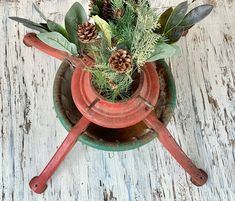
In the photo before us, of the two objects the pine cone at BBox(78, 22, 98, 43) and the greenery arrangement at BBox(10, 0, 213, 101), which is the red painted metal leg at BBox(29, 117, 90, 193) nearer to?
the greenery arrangement at BBox(10, 0, 213, 101)

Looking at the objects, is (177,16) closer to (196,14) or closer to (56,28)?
(196,14)

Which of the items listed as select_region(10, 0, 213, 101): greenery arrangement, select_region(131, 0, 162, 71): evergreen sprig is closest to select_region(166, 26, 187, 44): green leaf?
select_region(10, 0, 213, 101): greenery arrangement

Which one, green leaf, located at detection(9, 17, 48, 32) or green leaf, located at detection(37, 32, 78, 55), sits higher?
green leaf, located at detection(37, 32, 78, 55)

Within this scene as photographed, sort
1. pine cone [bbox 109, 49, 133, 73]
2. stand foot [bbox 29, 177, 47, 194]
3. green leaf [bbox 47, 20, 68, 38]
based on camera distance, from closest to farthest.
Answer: pine cone [bbox 109, 49, 133, 73] < green leaf [bbox 47, 20, 68, 38] < stand foot [bbox 29, 177, 47, 194]

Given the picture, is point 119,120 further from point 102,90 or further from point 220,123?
point 220,123

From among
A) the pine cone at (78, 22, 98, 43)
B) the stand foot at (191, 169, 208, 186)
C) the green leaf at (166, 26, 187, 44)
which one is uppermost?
the pine cone at (78, 22, 98, 43)

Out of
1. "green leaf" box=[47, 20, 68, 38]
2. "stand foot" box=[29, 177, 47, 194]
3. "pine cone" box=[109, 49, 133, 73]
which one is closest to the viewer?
"pine cone" box=[109, 49, 133, 73]

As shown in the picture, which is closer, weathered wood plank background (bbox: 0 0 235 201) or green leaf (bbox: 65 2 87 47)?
green leaf (bbox: 65 2 87 47)

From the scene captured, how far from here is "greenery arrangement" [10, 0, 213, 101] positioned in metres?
0.76

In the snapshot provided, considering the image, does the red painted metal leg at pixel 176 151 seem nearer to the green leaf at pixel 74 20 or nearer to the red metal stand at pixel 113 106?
the red metal stand at pixel 113 106

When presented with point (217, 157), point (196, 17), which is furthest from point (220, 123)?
point (196, 17)

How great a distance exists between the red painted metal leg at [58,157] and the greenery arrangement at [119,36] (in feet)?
0.28

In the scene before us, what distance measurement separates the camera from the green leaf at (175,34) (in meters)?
0.87

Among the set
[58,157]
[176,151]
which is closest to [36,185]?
[58,157]
